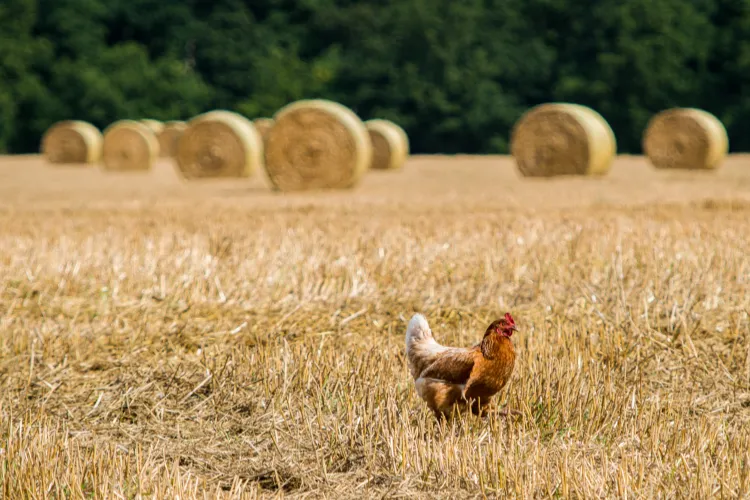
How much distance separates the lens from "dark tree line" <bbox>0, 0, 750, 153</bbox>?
39281 millimetres

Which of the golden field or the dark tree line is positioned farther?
the dark tree line

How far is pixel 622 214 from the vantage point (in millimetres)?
11492

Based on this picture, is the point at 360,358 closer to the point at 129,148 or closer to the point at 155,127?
the point at 129,148

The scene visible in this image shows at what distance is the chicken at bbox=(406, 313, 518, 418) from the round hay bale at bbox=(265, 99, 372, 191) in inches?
573

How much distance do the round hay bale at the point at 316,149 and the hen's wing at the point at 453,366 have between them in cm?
1457

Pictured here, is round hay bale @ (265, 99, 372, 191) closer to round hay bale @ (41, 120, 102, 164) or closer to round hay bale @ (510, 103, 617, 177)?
round hay bale @ (510, 103, 617, 177)

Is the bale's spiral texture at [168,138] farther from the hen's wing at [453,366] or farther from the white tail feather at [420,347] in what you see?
the hen's wing at [453,366]

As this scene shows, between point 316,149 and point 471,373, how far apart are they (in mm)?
14973

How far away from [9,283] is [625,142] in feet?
115

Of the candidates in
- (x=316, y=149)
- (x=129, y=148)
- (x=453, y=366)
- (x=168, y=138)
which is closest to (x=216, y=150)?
(x=316, y=149)

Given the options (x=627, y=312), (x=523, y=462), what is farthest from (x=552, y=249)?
(x=523, y=462)

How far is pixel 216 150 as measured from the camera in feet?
78.2

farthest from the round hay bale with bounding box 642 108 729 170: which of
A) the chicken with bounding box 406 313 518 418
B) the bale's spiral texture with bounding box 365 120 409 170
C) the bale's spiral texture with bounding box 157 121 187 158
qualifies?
the chicken with bounding box 406 313 518 418

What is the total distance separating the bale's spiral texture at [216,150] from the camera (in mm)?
23734
